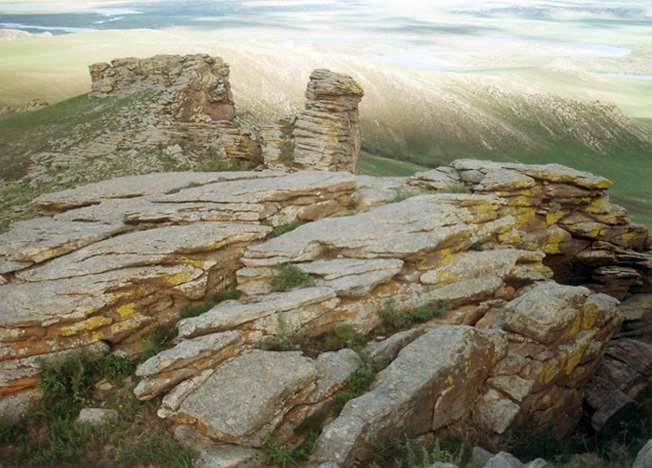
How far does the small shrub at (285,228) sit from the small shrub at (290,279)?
2.47 meters

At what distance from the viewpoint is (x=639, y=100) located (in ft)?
526

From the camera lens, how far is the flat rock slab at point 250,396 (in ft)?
31.6

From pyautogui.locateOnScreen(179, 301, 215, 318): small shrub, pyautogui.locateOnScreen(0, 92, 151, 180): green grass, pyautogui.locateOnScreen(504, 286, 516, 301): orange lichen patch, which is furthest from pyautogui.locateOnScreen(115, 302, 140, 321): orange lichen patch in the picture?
pyautogui.locateOnScreen(0, 92, 151, 180): green grass

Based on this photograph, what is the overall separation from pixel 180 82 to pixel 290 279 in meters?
33.6

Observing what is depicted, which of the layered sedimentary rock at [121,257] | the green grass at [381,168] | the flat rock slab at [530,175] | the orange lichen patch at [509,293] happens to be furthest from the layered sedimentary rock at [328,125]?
the green grass at [381,168]

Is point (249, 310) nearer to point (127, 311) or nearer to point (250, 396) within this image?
point (250, 396)

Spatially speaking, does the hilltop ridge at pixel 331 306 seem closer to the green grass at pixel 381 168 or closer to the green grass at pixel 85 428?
the green grass at pixel 85 428

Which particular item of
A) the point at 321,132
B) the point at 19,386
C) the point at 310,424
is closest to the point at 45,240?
the point at 19,386

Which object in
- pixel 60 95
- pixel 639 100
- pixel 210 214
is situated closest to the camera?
pixel 210 214

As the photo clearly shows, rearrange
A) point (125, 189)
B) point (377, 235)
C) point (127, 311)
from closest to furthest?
point (127, 311) < point (377, 235) < point (125, 189)

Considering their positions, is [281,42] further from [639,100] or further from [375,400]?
[375,400]

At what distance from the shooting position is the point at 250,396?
1008 centimetres

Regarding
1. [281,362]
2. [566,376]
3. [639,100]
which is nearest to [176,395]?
[281,362]

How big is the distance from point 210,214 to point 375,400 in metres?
9.41
